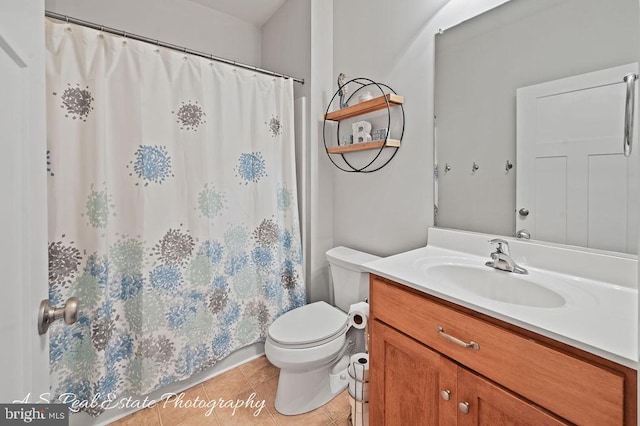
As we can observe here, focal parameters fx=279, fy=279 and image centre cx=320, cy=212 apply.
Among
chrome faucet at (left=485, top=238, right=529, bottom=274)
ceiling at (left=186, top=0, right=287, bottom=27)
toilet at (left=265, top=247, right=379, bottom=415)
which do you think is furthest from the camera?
ceiling at (left=186, top=0, right=287, bottom=27)

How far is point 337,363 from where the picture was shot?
64.0 inches

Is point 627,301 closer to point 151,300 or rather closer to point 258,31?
point 151,300

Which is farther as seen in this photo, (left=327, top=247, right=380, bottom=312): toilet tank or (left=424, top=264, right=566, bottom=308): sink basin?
(left=327, top=247, right=380, bottom=312): toilet tank

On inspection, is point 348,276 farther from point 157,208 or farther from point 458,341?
point 157,208

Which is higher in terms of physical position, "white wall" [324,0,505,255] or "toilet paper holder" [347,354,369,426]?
"white wall" [324,0,505,255]

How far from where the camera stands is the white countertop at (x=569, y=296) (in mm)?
606

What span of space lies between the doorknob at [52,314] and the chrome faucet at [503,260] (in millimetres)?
1284

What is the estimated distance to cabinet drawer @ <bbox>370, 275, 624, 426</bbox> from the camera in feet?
1.91

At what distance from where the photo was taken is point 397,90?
61.7 inches

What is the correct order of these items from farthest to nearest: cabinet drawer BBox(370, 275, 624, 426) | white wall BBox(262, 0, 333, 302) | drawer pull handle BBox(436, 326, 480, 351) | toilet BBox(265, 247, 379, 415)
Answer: white wall BBox(262, 0, 333, 302) < toilet BBox(265, 247, 379, 415) < drawer pull handle BBox(436, 326, 480, 351) < cabinet drawer BBox(370, 275, 624, 426)

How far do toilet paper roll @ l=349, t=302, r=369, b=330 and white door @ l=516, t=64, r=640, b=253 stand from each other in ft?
2.50

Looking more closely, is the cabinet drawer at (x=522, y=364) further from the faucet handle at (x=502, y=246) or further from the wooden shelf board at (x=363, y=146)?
the wooden shelf board at (x=363, y=146)

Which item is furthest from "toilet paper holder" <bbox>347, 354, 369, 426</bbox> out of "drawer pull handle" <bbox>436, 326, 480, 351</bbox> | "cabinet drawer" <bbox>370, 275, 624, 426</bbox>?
"drawer pull handle" <bbox>436, 326, 480, 351</bbox>

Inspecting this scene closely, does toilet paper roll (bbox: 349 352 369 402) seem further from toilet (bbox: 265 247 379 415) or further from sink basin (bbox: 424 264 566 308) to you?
sink basin (bbox: 424 264 566 308)
